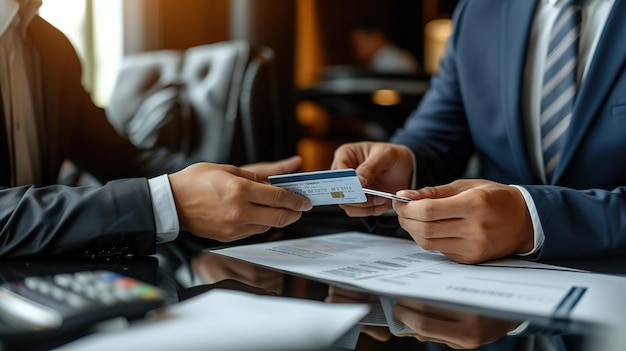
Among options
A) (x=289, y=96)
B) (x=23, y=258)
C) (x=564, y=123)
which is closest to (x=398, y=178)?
(x=564, y=123)

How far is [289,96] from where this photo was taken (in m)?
3.51

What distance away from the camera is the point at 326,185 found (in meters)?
0.73

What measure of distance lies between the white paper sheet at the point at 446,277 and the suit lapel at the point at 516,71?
38 cm

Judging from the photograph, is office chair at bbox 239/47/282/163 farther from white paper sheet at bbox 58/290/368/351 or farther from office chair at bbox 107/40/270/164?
white paper sheet at bbox 58/290/368/351

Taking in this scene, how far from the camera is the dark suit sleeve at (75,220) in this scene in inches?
28.1

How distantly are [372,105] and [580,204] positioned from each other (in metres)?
2.54

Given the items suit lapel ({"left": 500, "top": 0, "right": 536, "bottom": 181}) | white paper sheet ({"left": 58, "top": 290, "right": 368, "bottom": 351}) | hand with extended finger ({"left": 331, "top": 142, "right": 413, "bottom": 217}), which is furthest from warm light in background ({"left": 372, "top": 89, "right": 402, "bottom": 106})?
white paper sheet ({"left": 58, "top": 290, "right": 368, "bottom": 351})

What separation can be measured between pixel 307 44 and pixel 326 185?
431 centimetres

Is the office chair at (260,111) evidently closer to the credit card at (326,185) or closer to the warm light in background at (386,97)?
the credit card at (326,185)

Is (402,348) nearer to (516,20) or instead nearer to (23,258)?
(23,258)

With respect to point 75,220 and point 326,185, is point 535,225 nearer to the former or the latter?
point 326,185

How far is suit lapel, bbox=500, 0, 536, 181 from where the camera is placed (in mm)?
1120

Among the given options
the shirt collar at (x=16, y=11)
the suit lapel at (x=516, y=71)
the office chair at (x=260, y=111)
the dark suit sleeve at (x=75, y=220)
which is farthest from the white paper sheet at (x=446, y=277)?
the office chair at (x=260, y=111)

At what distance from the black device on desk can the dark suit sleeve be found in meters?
0.20
